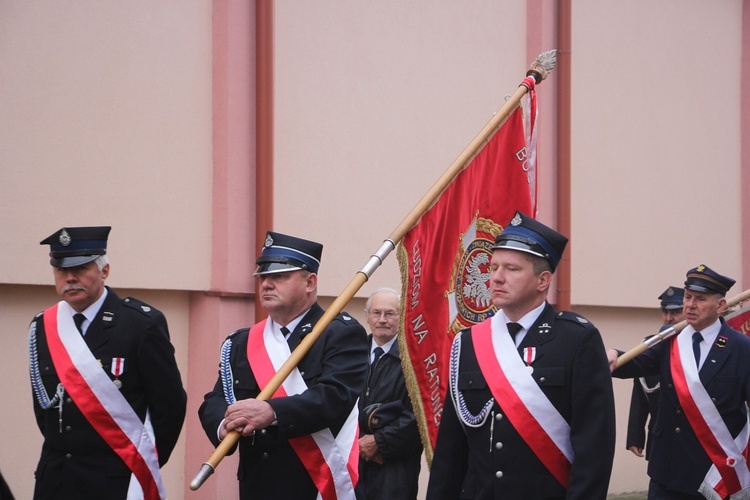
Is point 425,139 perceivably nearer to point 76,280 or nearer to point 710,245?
point 710,245

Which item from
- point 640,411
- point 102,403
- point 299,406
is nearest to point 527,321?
point 299,406

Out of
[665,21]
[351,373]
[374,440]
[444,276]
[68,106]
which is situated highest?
[665,21]

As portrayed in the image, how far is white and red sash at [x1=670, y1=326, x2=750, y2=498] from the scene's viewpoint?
7266 millimetres

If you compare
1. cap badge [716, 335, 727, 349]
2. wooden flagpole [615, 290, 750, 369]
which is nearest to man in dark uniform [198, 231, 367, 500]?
wooden flagpole [615, 290, 750, 369]

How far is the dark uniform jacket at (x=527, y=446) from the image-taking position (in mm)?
4336

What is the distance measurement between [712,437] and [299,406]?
3.40 m

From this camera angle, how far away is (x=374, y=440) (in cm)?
704

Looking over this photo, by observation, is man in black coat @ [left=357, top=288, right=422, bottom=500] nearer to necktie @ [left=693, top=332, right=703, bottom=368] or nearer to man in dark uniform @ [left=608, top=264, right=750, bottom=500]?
man in dark uniform @ [left=608, top=264, right=750, bottom=500]

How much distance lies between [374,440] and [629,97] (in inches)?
266

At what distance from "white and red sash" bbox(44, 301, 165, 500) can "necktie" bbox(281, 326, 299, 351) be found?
79 centimetres

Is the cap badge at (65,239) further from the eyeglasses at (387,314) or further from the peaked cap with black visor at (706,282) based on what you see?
the peaked cap with black visor at (706,282)

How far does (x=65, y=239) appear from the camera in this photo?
5.43m

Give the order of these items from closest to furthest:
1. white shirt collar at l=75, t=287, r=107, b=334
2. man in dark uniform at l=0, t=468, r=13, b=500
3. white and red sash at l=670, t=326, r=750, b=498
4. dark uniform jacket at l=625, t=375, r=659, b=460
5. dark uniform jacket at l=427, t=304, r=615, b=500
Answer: man in dark uniform at l=0, t=468, r=13, b=500 < dark uniform jacket at l=427, t=304, r=615, b=500 < white shirt collar at l=75, t=287, r=107, b=334 < white and red sash at l=670, t=326, r=750, b=498 < dark uniform jacket at l=625, t=375, r=659, b=460

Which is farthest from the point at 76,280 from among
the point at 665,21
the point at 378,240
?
the point at 665,21
